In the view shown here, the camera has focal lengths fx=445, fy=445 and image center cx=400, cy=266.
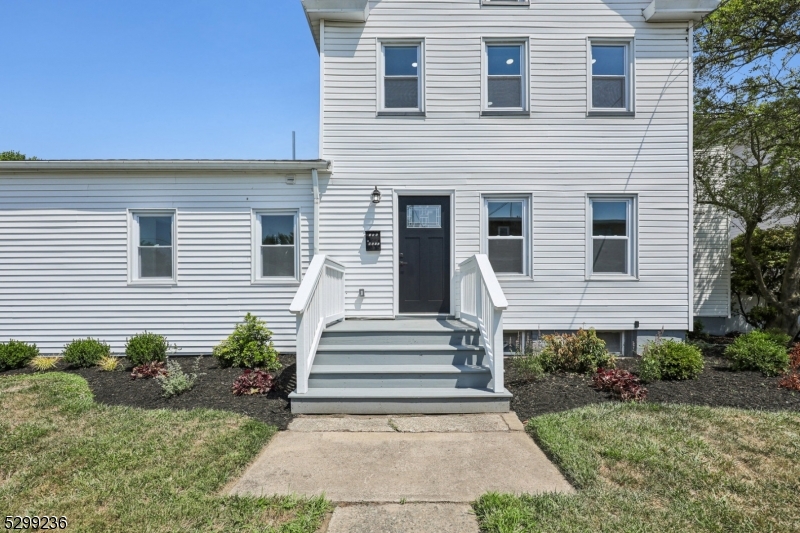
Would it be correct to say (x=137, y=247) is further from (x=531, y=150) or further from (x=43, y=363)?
(x=531, y=150)

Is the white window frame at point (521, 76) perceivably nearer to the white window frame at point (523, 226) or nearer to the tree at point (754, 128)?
the white window frame at point (523, 226)

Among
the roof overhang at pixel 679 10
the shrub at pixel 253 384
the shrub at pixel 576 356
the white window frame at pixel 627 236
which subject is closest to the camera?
the shrub at pixel 253 384

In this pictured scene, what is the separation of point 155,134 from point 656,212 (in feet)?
58.3

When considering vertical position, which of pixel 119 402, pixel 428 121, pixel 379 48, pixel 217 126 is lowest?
pixel 119 402

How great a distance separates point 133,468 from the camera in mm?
3510

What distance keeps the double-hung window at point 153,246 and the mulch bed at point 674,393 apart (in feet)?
19.6

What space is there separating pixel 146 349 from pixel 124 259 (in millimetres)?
1797

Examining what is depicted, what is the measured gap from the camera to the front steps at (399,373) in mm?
4922

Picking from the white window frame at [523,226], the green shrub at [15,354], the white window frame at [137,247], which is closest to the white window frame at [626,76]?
the white window frame at [523,226]

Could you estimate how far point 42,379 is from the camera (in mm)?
6117

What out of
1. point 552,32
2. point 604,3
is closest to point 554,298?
point 552,32

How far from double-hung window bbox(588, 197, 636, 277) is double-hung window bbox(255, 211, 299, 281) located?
5116 millimetres

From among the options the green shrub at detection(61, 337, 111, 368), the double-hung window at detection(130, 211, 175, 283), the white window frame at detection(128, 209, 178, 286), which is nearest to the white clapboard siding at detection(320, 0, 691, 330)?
the white window frame at detection(128, 209, 178, 286)

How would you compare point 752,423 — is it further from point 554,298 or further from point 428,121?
point 428,121
